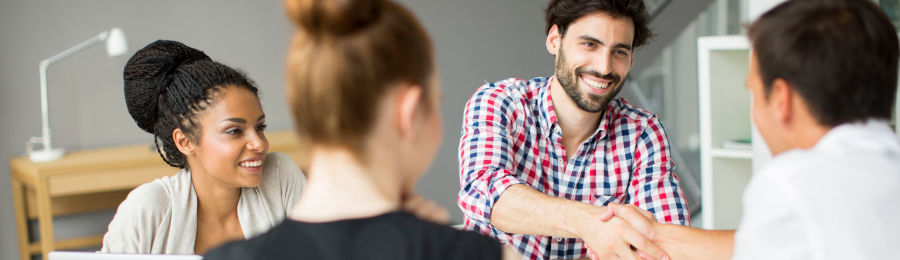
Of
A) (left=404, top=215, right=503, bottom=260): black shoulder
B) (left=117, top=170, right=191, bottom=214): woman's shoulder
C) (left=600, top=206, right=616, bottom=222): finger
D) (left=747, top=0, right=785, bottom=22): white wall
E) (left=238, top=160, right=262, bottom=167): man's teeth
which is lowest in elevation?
(left=600, top=206, right=616, bottom=222): finger

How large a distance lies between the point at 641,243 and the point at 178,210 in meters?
1.06

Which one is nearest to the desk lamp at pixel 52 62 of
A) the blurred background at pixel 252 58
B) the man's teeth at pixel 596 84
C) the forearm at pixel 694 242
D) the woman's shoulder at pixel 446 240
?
the blurred background at pixel 252 58

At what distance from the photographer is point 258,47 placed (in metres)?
4.02

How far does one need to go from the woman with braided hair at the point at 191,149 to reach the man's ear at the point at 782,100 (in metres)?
1.21

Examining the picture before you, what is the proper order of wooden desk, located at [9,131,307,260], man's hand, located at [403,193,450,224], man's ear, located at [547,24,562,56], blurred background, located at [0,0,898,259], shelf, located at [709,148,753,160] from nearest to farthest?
man's hand, located at [403,193,450,224]
man's ear, located at [547,24,562,56]
shelf, located at [709,148,753,160]
wooden desk, located at [9,131,307,260]
blurred background, located at [0,0,898,259]

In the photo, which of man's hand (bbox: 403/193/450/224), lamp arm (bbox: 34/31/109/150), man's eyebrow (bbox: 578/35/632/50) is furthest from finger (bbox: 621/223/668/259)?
lamp arm (bbox: 34/31/109/150)

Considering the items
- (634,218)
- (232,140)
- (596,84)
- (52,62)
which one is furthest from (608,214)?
(52,62)

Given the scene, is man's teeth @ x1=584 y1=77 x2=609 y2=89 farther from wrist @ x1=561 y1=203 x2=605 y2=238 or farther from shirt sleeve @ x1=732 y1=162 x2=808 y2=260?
shirt sleeve @ x1=732 y1=162 x2=808 y2=260

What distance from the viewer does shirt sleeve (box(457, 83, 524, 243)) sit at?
1809 mm

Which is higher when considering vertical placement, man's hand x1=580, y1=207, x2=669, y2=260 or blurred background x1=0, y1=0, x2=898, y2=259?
blurred background x1=0, y1=0, x2=898, y2=259

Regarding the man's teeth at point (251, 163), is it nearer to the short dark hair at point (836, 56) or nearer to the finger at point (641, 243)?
the finger at point (641, 243)

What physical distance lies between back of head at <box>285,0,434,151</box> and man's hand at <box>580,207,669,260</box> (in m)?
0.96

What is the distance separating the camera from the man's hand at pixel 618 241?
1633 mm

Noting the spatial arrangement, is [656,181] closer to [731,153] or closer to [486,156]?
[486,156]
